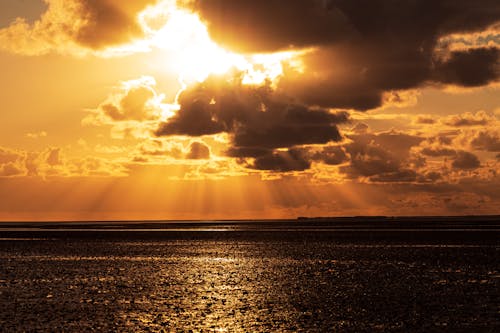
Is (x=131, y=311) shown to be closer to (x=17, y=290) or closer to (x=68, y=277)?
(x=17, y=290)

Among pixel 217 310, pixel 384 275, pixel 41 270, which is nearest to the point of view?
pixel 217 310

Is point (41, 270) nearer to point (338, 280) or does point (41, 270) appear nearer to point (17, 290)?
point (17, 290)

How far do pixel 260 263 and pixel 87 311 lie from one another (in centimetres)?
2671

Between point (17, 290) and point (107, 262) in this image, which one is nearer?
point (17, 290)

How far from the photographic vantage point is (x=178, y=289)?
120ft

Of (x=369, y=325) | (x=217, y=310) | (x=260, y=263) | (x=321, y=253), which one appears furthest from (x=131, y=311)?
(x=321, y=253)

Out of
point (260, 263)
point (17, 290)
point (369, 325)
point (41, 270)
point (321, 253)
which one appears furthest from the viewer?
point (321, 253)

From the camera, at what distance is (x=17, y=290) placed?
3644cm

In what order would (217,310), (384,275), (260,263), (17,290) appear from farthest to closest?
(260,263)
(384,275)
(17,290)
(217,310)

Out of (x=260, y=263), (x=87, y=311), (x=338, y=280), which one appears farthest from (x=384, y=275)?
(x=87, y=311)

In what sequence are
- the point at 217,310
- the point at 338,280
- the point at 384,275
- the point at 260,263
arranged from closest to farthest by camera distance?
the point at 217,310, the point at 338,280, the point at 384,275, the point at 260,263

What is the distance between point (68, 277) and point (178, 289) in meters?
10.3

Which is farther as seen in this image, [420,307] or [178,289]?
[178,289]

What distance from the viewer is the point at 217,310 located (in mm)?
28625
